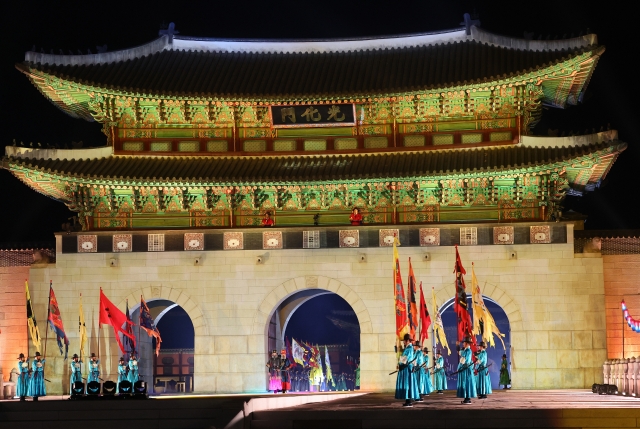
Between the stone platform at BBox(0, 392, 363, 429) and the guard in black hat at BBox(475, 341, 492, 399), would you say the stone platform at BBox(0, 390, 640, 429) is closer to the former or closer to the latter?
the stone platform at BBox(0, 392, 363, 429)

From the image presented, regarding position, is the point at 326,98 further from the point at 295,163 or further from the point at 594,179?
the point at 594,179

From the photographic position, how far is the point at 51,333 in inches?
1298

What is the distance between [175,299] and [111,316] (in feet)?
6.73

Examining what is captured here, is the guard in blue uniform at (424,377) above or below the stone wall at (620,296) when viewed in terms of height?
below

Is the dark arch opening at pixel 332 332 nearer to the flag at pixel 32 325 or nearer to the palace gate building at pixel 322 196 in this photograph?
the palace gate building at pixel 322 196

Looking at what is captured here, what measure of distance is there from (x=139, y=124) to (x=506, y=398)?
13935 mm

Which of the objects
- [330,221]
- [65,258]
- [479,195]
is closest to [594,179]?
[479,195]

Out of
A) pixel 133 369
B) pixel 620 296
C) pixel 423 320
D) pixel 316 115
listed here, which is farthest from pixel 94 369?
pixel 620 296

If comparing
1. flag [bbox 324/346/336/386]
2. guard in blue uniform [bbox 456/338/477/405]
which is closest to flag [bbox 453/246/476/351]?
guard in blue uniform [bbox 456/338/477/405]

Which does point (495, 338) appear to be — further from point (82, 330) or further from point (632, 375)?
point (82, 330)

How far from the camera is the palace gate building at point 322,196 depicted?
104 ft

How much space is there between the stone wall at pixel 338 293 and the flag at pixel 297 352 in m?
5.04

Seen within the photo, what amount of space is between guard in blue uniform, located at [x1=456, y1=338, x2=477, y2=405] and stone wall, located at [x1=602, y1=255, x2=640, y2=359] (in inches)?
321

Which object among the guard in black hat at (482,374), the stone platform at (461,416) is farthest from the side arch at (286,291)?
the stone platform at (461,416)
